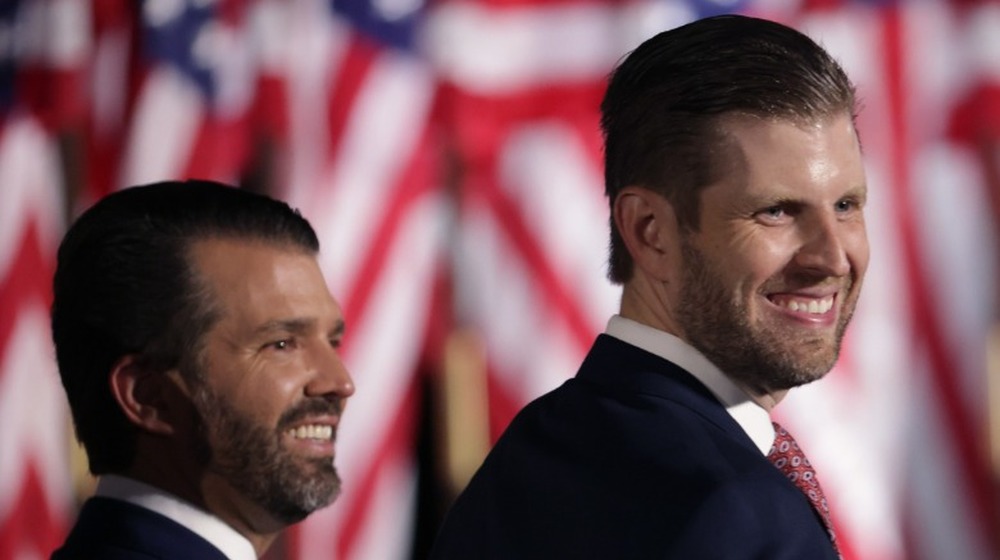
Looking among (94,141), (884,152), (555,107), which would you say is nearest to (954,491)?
(884,152)

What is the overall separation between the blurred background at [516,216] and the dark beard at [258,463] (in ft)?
3.70

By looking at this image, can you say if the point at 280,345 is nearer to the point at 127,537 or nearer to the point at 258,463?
the point at 258,463

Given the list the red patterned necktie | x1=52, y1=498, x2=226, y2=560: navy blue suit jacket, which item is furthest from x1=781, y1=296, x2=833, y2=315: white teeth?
x1=52, y1=498, x2=226, y2=560: navy blue suit jacket

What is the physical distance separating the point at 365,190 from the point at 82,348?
4.25ft

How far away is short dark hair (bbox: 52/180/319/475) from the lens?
1.70 meters

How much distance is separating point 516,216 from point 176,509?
133 cm

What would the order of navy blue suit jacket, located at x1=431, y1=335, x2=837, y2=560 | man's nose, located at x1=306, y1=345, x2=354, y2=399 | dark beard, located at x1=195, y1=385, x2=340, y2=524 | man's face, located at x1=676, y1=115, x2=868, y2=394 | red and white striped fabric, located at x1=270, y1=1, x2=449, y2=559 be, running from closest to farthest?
navy blue suit jacket, located at x1=431, y1=335, x2=837, y2=560 → man's face, located at x1=676, y1=115, x2=868, y2=394 → dark beard, located at x1=195, y1=385, x2=340, y2=524 → man's nose, located at x1=306, y1=345, x2=354, y2=399 → red and white striped fabric, located at x1=270, y1=1, x2=449, y2=559

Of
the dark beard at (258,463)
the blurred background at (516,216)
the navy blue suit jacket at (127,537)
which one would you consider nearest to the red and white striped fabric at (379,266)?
the blurred background at (516,216)

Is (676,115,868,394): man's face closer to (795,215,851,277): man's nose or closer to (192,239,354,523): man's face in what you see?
(795,215,851,277): man's nose

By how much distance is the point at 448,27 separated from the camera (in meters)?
2.91

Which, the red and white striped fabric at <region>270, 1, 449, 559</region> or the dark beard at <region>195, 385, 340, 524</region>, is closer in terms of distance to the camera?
the dark beard at <region>195, 385, 340, 524</region>

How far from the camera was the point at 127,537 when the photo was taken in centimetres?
160

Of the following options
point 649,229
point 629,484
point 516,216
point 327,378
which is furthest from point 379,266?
point 629,484

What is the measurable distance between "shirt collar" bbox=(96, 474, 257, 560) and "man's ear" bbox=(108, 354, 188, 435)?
0.07m
